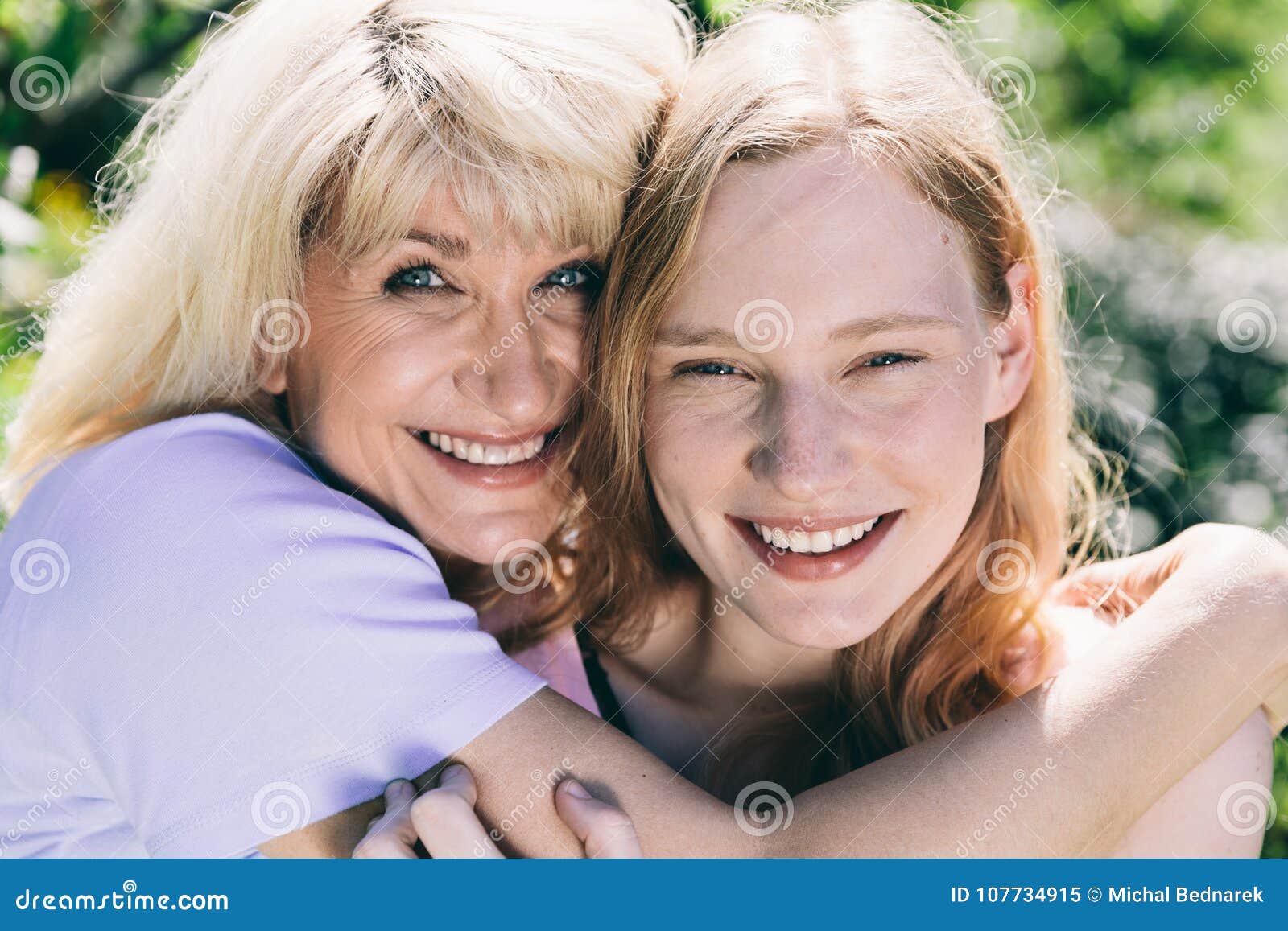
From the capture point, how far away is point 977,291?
235cm

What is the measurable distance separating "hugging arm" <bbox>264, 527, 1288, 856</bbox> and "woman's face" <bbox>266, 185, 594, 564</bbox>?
56 centimetres

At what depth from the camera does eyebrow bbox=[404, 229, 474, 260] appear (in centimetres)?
229

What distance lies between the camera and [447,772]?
2.09 m

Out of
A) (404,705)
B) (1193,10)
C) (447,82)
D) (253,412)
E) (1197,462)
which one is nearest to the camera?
(404,705)

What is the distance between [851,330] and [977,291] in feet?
1.19

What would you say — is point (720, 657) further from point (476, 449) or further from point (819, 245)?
point (819, 245)

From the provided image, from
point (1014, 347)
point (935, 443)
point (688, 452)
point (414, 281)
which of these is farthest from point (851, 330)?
point (414, 281)

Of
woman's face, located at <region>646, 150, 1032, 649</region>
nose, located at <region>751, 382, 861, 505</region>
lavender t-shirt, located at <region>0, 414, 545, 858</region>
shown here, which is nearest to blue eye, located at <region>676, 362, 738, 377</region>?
woman's face, located at <region>646, 150, 1032, 649</region>

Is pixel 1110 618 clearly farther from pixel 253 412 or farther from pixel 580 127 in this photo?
pixel 253 412

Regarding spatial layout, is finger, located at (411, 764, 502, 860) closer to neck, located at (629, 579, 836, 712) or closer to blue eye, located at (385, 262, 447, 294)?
neck, located at (629, 579, 836, 712)

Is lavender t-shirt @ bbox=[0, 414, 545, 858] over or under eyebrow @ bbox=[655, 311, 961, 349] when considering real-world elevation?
under
